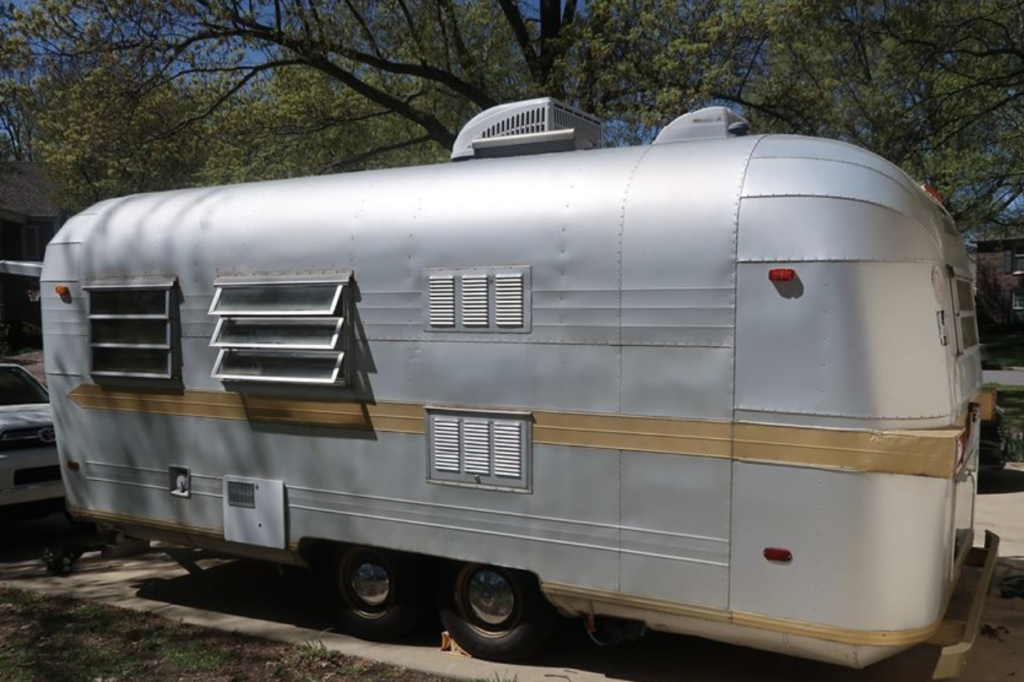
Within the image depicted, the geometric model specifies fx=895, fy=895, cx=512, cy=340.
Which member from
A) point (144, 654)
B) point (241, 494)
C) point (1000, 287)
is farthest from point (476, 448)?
point (1000, 287)

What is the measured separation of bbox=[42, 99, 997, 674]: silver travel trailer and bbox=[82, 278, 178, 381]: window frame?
0.07ft

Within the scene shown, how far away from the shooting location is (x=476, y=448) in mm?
5035

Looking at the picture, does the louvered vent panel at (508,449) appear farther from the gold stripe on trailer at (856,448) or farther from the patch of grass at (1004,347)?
the patch of grass at (1004,347)

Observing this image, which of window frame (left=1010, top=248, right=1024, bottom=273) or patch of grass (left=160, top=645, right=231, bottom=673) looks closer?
patch of grass (left=160, top=645, right=231, bottom=673)

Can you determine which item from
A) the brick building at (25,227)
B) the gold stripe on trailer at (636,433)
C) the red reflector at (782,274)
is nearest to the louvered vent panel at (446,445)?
the gold stripe on trailer at (636,433)

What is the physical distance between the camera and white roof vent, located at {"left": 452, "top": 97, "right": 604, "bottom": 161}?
556 centimetres

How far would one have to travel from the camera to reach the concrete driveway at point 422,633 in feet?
16.9

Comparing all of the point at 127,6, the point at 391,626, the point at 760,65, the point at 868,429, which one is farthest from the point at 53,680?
the point at 760,65

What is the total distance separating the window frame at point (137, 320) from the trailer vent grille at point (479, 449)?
7.14 feet

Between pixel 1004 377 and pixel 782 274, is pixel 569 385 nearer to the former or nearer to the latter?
pixel 782 274

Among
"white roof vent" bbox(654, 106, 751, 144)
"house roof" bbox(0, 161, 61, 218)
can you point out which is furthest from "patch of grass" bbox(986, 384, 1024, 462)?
"house roof" bbox(0, 161, 61, 218)

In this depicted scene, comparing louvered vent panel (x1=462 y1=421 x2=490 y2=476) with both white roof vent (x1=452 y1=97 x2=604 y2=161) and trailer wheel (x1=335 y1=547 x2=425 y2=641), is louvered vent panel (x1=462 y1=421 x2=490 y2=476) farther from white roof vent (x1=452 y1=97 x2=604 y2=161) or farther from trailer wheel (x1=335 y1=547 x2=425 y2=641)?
white roof vent (x1=452 y1=97 x2=604 y2=161)

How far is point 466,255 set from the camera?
5.09m

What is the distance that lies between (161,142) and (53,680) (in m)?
10.8
